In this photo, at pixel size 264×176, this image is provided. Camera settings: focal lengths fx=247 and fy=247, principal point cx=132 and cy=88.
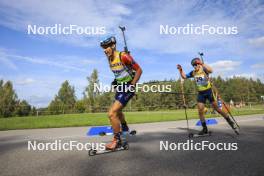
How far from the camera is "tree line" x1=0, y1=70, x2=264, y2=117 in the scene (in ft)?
152

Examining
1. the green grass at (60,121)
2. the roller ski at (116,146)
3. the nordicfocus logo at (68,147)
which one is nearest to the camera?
the roller ski at (116,146)

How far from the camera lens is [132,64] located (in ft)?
20.1

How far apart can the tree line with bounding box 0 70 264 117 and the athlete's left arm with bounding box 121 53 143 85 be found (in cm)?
2985

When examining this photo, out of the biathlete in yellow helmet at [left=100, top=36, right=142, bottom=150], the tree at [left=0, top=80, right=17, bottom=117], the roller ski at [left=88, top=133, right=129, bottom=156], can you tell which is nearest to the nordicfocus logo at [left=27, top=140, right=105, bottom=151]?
the roller ski at [left=88, top=133, right=129, bottom=156]

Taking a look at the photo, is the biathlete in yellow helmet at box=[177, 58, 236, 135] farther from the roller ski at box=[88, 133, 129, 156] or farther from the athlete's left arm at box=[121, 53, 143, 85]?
the roller ski at box=[88, 133, 129, 156]

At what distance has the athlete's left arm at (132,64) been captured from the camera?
606 centimetres

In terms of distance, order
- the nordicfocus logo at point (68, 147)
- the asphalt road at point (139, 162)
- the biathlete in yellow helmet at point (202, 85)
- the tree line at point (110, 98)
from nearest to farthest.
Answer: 1. the asphalt road at point (139, 162)
2. the nordicfocus logo at point (68, 147)
3. the biathlete in yellow helmet at point (202, 85)
4. the tree line at point (110, 98)

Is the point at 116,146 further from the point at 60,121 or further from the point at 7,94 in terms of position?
the point at 7,94

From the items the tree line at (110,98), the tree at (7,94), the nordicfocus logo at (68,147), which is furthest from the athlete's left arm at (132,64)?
the tree at (7,94)

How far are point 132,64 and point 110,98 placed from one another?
10212 cm

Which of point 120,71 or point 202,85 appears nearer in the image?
point 120,71

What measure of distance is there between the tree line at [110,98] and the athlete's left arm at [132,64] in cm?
2985

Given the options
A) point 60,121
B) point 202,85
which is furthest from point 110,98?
point 202,85

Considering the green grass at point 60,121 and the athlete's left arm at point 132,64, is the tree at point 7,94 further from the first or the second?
the athlete's left arm at point 132,64
